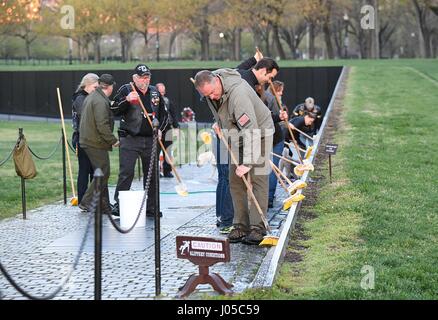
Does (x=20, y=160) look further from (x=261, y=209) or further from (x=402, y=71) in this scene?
(x=402, y=71)

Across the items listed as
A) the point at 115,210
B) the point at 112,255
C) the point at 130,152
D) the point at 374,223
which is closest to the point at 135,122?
the point at 130,152

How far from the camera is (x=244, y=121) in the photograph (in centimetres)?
929

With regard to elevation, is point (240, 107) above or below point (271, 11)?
below

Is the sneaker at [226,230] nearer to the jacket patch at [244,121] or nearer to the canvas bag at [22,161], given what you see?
the jacket patch at [244,121]

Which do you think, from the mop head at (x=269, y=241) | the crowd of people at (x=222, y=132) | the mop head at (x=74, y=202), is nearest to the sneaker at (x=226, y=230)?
the crowd of people at (x=222, y=132)

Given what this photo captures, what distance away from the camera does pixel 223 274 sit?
8320mm

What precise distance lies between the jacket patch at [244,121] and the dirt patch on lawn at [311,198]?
1.35 meters

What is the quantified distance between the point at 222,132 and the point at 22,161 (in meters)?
4.00

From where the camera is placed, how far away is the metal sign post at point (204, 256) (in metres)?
7.36

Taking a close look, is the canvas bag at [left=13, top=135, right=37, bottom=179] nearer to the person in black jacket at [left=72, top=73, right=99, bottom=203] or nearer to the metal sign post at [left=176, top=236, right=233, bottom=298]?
the person in black jacket at [left=72, top=73, right=99, bottom=203]

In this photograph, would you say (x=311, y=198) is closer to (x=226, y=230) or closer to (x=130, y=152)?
(x=226, y=230)

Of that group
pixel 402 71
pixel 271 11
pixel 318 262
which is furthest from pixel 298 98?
pixel 318 262

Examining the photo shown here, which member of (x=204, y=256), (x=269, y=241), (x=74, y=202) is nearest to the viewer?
(x=204, y=256)
